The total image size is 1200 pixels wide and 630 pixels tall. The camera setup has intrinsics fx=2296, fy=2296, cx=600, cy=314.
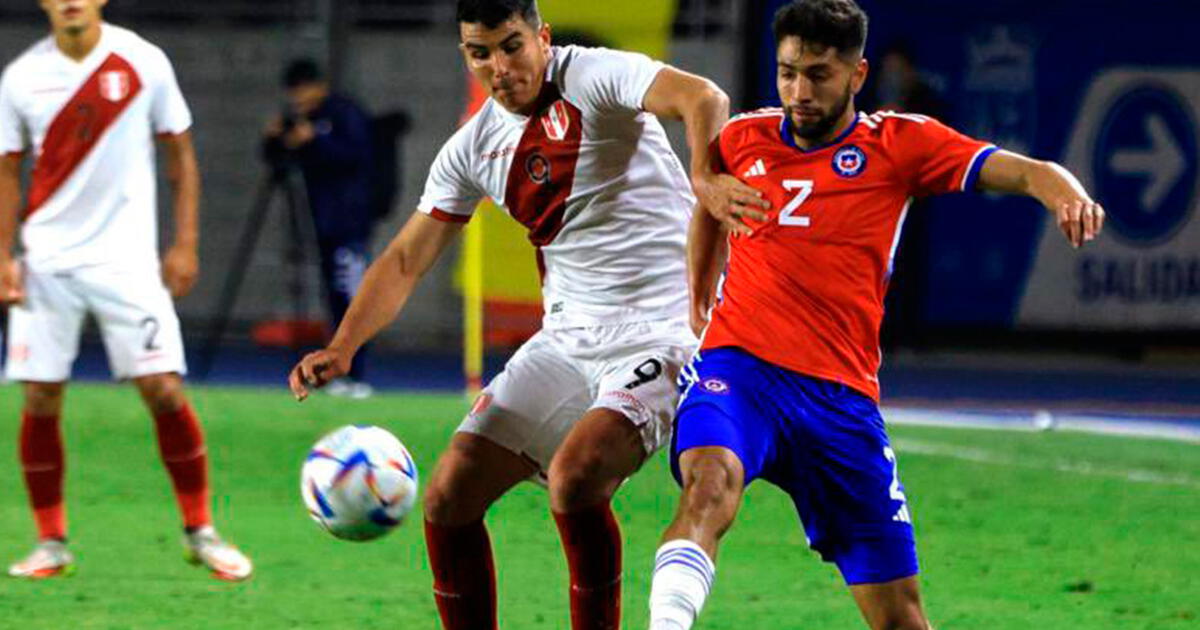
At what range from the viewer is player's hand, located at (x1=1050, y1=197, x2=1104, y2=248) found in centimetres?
556

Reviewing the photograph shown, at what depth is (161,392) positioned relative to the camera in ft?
28.5

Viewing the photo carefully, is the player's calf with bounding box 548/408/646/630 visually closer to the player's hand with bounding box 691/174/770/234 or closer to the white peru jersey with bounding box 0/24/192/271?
the player's hand with bounding box 691/174/770/234

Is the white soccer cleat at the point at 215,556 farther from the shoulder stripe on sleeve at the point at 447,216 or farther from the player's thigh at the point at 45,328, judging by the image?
the shoulder stripe on sleeve at the point at 447,216

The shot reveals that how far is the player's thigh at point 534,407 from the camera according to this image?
669 centimetres

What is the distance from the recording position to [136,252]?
8828 millimetres

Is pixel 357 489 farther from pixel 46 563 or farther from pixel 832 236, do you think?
pixel 46 563

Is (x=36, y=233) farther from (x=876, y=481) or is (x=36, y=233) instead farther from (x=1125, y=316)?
(x=1125, y=316)

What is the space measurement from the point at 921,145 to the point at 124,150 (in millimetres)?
3767

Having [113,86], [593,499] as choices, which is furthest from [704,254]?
Result: [113,86]

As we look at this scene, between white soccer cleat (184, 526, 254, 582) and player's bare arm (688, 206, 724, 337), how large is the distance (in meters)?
2.88

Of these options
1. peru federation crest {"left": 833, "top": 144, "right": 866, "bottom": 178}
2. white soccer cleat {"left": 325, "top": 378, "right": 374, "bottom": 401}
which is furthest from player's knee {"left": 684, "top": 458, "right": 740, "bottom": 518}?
white soccer cleat {"left": 325, "top": 378, "right": 374, "bottom": 401}

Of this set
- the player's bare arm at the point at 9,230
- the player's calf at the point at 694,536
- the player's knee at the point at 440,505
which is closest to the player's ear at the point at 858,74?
the player's calf at the point at 694,536

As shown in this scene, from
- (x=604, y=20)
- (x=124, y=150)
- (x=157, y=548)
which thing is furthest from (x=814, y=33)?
(x=604, y=20)

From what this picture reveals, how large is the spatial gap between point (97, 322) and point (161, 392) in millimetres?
360
